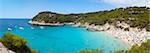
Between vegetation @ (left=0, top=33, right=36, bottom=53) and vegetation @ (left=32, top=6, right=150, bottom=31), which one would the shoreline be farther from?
vegetation @ (left=0, top=33, right=36, bottom=53)

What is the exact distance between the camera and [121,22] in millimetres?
115000

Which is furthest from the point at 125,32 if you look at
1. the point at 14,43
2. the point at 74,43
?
the point at 14,43

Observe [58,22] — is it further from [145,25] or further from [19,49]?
[19,49]

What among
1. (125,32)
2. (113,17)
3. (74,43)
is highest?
(74,43)

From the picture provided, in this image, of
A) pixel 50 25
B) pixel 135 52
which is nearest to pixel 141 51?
pixel 135 52

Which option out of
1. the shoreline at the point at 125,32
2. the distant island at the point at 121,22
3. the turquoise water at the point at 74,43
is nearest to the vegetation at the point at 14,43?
the turquoise water at the point at 74,43

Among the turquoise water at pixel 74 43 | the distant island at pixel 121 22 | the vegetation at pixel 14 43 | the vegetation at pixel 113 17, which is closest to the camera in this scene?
the vegetation at pixel 14 43

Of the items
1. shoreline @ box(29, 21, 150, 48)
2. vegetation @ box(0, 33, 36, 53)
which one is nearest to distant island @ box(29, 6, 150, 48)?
shoreline @ box(29, 21, 150, 48)

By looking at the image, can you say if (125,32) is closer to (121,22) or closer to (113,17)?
(121,22)

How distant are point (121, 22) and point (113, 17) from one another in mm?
23016

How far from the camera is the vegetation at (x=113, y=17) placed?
109 meters

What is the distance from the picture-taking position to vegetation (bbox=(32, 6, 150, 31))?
109231mm

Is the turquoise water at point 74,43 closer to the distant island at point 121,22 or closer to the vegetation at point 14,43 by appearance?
the distant island at point 121,22

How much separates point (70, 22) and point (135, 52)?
146293mm
